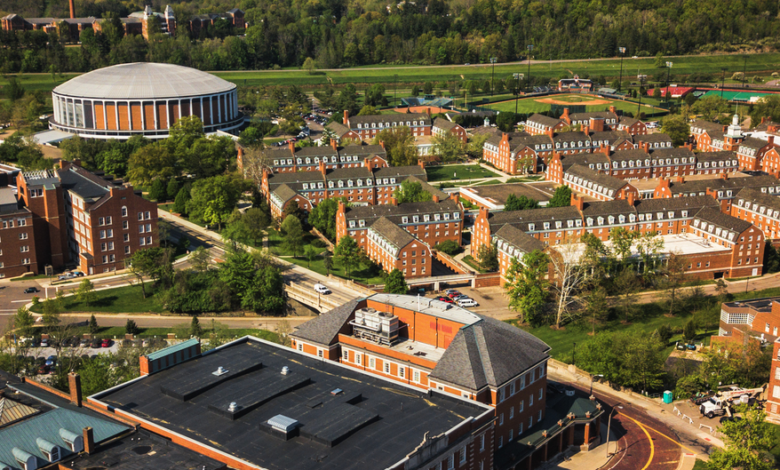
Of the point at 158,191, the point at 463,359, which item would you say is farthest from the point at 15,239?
the point at 463,359

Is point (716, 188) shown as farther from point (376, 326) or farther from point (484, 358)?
point (484, 358)

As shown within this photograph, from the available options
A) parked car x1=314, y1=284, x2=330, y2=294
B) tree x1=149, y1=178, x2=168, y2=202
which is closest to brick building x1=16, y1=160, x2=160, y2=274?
tree x1=149, y1=178, x2=168, y2=202

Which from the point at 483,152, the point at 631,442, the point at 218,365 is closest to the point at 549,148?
the point at 483,152

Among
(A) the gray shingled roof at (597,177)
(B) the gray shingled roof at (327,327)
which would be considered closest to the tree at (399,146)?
(A) the gray shingled roof at (597,177)

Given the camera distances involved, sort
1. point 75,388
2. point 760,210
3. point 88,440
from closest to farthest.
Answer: point 88,440
point 75,388
point 760,210

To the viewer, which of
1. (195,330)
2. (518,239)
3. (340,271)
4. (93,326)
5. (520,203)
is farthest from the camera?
(520,203)

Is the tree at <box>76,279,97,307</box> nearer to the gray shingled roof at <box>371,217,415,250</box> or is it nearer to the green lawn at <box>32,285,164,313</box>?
the green lawn at <box>32,285,164,313</box>

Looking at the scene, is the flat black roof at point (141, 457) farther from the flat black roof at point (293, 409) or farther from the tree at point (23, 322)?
the tree at point (23, 322)
